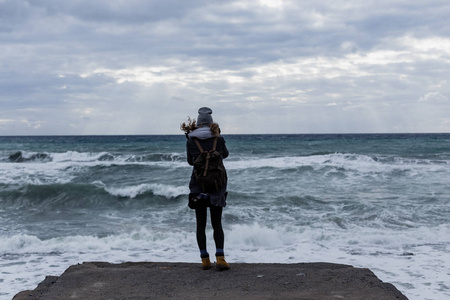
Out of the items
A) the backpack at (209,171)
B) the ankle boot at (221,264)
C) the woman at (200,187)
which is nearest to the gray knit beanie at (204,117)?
the woman at (200,187)

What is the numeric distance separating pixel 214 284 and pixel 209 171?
108 centimetres

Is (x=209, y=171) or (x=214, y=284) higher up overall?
(x=209, y=171)

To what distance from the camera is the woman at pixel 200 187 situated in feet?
14.6

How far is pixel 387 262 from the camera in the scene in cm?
612

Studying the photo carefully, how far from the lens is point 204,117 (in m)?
4.61

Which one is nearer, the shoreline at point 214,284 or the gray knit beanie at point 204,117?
the shoreline at point 214,284

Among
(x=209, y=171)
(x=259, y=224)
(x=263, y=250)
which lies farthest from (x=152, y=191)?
(x=209, y=171)

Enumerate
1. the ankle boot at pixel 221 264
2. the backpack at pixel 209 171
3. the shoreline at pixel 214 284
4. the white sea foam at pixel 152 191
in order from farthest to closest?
the white sea foam at pixel 152 191 < the ankle boot at pixel 221 264 < the backpack at pixel 209 171 < the shoreline at pixel 214 284

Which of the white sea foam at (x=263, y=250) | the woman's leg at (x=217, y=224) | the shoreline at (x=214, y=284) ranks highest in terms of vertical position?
the woman's leg at (x=217, y=224)

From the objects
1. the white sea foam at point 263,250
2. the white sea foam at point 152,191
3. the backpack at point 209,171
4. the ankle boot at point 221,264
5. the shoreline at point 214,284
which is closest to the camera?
the shoreline at point 214,284

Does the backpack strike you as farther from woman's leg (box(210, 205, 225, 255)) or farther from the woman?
woman's leg (box(210, 205, 225, 255))

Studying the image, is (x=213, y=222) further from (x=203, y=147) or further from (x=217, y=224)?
(x=203, y=147)

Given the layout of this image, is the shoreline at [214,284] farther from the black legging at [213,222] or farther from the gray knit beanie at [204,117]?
the gray knit beanie at [204,117]

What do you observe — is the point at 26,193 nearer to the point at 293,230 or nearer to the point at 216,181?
the point at 293,230
